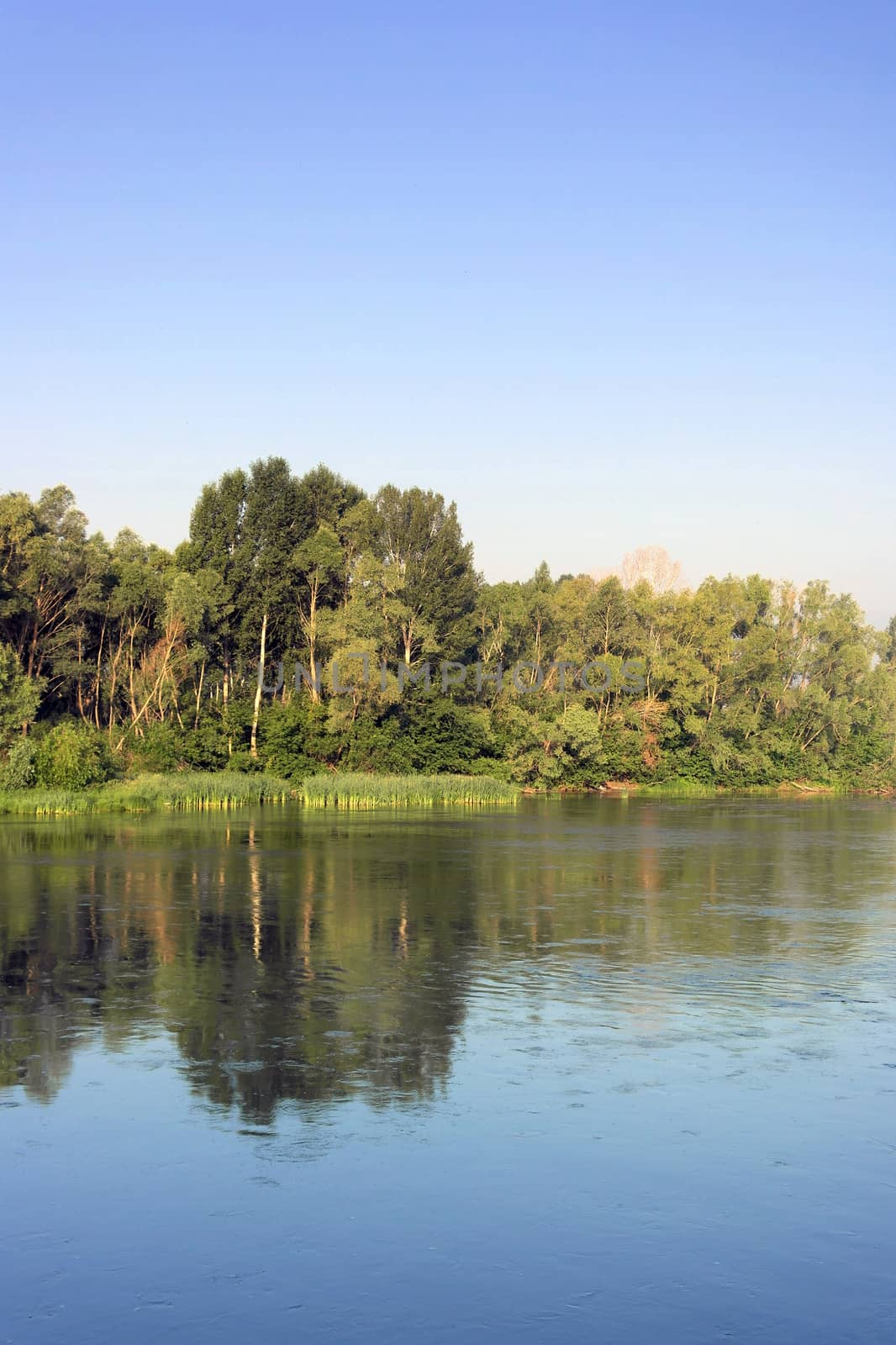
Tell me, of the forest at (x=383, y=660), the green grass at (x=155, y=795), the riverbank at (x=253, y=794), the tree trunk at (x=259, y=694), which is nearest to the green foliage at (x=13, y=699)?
the forest at (x=383, y=660)

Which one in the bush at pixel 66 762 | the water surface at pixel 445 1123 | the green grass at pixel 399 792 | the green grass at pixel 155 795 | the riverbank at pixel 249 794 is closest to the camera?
the water surface at pixel 445 1123

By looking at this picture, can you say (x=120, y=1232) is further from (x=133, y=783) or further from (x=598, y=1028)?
(x=133, y=783)

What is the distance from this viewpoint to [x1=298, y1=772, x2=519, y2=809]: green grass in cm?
6562

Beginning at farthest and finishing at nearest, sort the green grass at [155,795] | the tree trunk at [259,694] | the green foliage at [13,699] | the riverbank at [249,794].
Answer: the tree trunk at [259,694]
the green foliage at [13,699]
the riverbank at [249,794]
the green grass at [155,795]

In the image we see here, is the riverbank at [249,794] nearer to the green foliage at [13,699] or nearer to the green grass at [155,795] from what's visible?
the green grass at [155,795]

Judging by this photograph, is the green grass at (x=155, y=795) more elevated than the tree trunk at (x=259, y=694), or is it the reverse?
the tree trunk at (x=259, y=694)

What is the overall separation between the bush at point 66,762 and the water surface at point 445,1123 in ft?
102

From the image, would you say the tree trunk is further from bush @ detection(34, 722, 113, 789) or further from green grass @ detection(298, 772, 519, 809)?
bush @ detection(34, 722, 113, 789)

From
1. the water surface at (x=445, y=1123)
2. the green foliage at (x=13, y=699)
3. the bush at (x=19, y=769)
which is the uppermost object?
the green foliage at (x=13, y=699)

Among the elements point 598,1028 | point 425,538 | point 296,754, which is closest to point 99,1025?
point 598,1028

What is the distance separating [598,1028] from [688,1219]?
20.7ft

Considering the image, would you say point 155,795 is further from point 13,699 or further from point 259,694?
point 259,694

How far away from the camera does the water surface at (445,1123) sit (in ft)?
29.8

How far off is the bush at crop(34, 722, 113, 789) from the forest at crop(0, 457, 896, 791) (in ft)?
0.39
